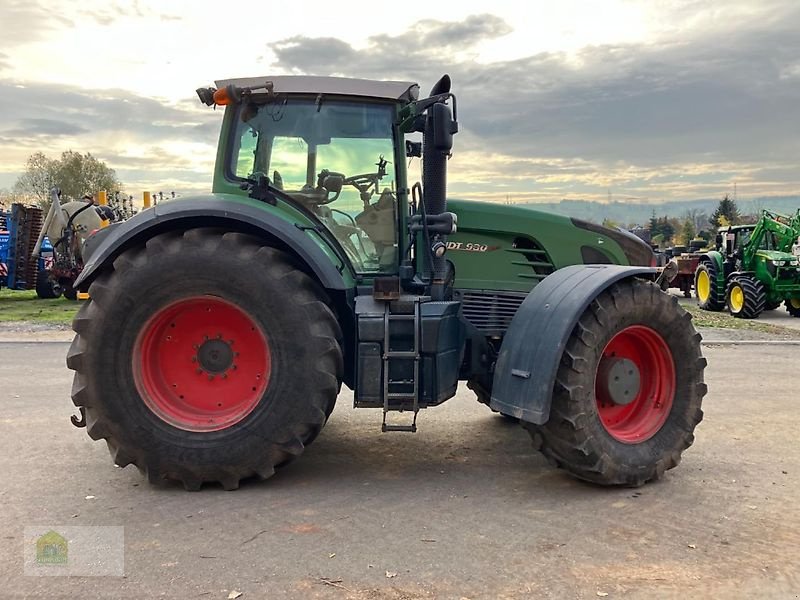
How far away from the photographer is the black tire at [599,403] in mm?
4105

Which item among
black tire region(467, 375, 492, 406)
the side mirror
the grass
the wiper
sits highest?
the side mirror

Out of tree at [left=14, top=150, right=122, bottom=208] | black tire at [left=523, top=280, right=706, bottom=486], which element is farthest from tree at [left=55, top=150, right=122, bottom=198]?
black tire at [left=523, top=280, right=706, bottom=486]

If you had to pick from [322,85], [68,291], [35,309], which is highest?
[322,85]

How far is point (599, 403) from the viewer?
4.54m

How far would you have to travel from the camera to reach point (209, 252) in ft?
13.5

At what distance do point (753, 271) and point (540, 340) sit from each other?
48.7 ft

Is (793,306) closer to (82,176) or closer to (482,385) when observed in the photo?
(482,385)

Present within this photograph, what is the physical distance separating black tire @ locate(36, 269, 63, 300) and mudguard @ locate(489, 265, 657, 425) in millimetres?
16246

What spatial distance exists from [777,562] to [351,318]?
2666mm

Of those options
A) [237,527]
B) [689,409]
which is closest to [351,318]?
[237,527]

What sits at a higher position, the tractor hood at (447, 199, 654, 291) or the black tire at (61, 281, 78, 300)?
the tractor hood at (447, 199, 654, 291)

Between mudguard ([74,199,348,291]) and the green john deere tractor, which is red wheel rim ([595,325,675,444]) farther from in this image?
mudguard ([74,199,348,291])

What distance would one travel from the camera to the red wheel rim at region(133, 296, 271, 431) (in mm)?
4270

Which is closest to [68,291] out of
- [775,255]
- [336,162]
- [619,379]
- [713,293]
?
[336,162]
